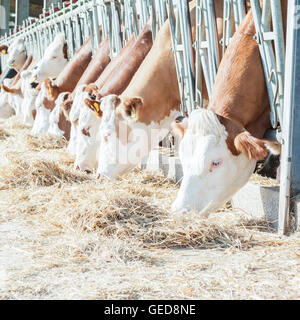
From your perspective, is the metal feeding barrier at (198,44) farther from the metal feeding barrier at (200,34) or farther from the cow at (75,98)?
the cow at (75,98)

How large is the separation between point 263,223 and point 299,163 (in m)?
0.51

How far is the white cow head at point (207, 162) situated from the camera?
329 cm

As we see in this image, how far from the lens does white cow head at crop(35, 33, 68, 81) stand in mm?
9031

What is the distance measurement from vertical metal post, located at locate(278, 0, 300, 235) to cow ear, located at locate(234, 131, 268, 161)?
0.58 feet

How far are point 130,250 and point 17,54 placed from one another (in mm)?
10884

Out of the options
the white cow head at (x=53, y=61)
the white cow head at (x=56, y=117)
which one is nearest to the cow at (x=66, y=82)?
the white cow head at (x=56, y=117)

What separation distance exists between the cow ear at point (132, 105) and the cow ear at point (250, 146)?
1.59 metres

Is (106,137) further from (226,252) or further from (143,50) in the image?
(226,252)

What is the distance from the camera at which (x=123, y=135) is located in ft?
15.9

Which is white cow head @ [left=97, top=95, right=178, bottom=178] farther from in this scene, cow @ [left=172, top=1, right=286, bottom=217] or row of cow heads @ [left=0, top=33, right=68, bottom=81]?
row of cow heads @ [left=0, top=33, right=68, bottom=81]

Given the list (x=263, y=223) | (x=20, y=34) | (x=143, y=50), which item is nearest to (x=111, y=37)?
(x=143, y=50)

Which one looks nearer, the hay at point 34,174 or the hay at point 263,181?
the hay at point 263,181

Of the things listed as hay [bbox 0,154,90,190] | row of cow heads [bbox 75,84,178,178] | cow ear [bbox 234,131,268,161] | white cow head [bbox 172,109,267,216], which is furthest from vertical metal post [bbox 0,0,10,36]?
cow ear [bbox 234,131,268,161]

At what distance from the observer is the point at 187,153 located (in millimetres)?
3357
